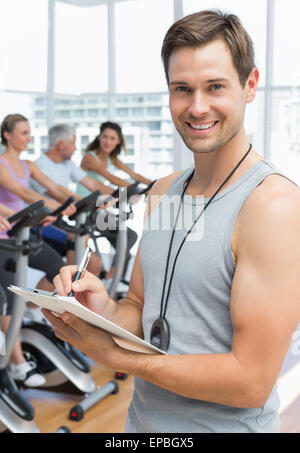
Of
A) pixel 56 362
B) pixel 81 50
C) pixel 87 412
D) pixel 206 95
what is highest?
pixel 81 50

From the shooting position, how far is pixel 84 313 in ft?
2.61

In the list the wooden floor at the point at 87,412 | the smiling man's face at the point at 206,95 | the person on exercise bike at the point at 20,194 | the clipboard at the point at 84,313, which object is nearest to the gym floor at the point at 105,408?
the wooden floor at the point at 87,412

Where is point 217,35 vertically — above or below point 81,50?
below

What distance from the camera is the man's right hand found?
3.10 ft

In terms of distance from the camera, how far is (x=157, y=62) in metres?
7.12

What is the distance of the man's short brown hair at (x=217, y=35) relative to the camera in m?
0.87

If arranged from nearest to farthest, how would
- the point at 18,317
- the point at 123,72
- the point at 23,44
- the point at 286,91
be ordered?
1. the point at 18,317
2. the point at 286,91
3. the point at 23,44
4. the point at 123,72

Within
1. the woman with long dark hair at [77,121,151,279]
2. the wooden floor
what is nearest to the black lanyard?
the wooden floor

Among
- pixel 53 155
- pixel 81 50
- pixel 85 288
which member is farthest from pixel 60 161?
pixel 81 50

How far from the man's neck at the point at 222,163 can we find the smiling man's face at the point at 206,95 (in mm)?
29

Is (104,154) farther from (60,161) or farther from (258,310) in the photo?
(258,310)

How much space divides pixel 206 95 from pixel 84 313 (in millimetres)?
403
